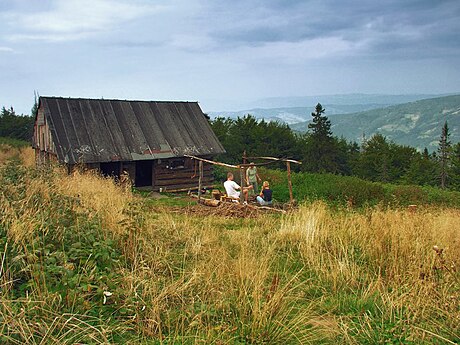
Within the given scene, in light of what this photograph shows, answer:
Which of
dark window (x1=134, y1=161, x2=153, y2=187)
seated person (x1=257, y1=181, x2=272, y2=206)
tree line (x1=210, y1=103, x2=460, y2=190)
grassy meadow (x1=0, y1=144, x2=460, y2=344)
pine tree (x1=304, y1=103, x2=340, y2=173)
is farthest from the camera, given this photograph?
pine tree (x1=304, y1=103, x2=340, y2=173)

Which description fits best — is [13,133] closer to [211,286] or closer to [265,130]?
[265,130]

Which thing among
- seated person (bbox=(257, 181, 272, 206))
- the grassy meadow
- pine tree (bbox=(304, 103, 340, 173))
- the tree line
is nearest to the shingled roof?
seated person (bbox=(257, 181, 272, 206))

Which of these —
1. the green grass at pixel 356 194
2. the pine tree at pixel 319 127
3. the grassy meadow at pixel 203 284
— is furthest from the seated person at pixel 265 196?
the pine tree at pixel 319 127

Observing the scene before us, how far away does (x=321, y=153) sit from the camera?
44.8 m

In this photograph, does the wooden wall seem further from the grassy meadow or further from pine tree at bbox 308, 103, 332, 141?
pine tree at bbox 308, 103, 332, 141

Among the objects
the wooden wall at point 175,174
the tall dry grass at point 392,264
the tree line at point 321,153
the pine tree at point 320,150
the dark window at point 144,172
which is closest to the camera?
→ the tall dry grass at point 392,264

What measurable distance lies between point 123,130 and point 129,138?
23.2 inches

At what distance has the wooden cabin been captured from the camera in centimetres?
1780

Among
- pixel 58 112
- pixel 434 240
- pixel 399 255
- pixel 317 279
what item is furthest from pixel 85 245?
pixel 58 112

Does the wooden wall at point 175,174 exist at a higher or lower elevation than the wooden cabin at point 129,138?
lower

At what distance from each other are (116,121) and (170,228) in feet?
46.0

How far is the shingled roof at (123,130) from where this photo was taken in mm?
17734

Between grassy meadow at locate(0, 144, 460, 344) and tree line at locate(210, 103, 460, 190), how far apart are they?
3411cm

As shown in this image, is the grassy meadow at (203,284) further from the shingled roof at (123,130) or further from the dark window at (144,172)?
the dark window at (144,172)
